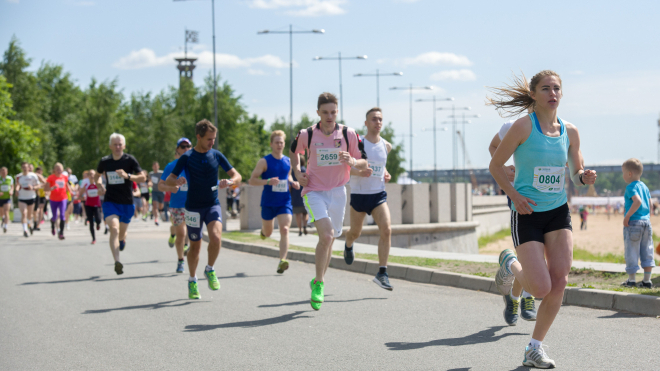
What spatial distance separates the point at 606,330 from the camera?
6.37m

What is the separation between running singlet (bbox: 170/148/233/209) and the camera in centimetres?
809

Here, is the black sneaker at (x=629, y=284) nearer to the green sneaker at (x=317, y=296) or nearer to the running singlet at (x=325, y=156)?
the running singlet at (x=325, y=156)

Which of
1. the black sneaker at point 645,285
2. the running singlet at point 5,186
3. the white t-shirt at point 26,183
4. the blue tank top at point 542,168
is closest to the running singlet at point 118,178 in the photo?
the black sneaker at point 645,285

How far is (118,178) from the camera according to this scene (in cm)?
1072

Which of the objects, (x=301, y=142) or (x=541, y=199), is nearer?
(x=541, y=199)

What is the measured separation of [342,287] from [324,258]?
2049mm

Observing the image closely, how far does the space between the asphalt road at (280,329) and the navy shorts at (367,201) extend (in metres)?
1.04

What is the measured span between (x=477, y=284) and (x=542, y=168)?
4.64 m

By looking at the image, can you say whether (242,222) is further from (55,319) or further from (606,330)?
(606,330)

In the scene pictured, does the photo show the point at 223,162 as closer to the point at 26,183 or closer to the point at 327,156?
the point at 327,156

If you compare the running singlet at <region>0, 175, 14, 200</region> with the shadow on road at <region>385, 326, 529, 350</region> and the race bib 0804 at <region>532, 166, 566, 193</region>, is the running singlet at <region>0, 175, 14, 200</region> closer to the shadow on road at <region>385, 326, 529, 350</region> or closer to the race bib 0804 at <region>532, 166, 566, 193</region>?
the shadow on road at <region>385, 326, 529, 350</region>

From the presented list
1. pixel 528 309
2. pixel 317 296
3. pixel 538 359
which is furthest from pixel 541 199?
pixel 317 296

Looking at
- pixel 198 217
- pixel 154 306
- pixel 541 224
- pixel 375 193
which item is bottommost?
pixel 154 306

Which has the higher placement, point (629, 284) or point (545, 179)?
point (545, 179)
